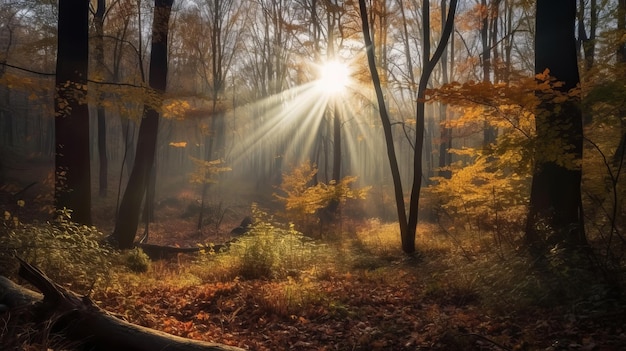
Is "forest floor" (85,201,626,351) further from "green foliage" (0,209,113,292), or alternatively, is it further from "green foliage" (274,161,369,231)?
"green foliage" (274,161,369,231)

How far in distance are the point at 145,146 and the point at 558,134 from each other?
1006 cm

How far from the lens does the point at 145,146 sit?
1104 centimetres

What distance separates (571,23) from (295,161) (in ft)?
112

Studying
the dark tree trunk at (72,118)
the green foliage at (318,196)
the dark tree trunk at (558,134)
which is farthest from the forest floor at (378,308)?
the green foliage at (318,196)

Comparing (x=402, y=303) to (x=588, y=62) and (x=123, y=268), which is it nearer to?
(x=123, y=268)

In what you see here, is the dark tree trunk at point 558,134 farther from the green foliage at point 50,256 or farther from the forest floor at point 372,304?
the green foliage at point 50,256

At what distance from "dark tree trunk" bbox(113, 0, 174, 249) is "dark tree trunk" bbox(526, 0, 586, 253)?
9.31m

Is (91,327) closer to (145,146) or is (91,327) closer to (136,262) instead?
(136,262)

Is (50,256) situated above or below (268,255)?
above

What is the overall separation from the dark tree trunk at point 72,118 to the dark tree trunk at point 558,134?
29.3 feet

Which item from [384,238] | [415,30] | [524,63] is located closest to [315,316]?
[384,238]

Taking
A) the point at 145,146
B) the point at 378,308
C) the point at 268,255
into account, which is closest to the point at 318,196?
the point at 268,255

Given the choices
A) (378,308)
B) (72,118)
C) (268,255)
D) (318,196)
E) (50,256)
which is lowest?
(378,308)

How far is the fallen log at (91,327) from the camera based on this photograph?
3475 millimetres
